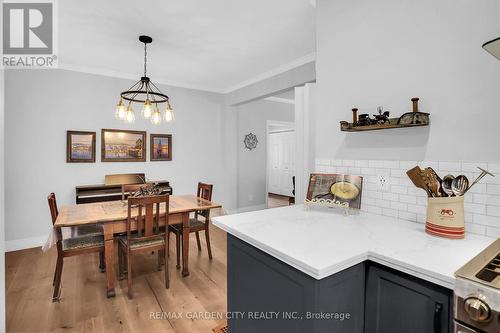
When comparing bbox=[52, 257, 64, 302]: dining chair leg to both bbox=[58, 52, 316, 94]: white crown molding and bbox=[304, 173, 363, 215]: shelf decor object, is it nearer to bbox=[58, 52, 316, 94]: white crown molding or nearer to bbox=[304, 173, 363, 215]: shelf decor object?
bbox=[304, 173, 363, 215]: shelf decor object

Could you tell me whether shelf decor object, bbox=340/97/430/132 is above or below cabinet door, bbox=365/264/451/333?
above

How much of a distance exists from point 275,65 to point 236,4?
1.55 metres

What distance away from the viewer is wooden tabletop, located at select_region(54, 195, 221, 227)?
2188 millimetres

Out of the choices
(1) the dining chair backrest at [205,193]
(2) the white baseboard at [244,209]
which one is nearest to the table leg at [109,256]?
(1) the dining chair backrest at [205,193]

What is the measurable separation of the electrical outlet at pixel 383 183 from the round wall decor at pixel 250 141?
3.96 metres

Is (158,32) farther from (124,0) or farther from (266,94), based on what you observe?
(266,94)

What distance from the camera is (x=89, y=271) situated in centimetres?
280

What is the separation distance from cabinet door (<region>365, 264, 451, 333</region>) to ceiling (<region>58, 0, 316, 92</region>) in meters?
2.23

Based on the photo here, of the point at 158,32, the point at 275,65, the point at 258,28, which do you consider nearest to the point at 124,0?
the point at 158,32

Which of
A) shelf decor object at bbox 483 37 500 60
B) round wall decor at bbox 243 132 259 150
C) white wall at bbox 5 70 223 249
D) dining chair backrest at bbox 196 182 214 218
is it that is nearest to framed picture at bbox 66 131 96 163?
white wall at bbox 5 70 223 249

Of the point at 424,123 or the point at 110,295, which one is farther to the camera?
the point at 110,295

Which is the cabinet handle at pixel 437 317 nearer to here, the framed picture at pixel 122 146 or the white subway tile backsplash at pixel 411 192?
the white subway tile backsplash at pixel 411 192

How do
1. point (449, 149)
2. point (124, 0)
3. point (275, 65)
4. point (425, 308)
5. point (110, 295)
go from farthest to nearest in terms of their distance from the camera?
1. point (275, 65)
2. point (110, 295)
3. point (124, 0)
4. point (449, 149)
5. point (425, 308)

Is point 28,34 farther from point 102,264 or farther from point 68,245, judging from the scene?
point 102,264
